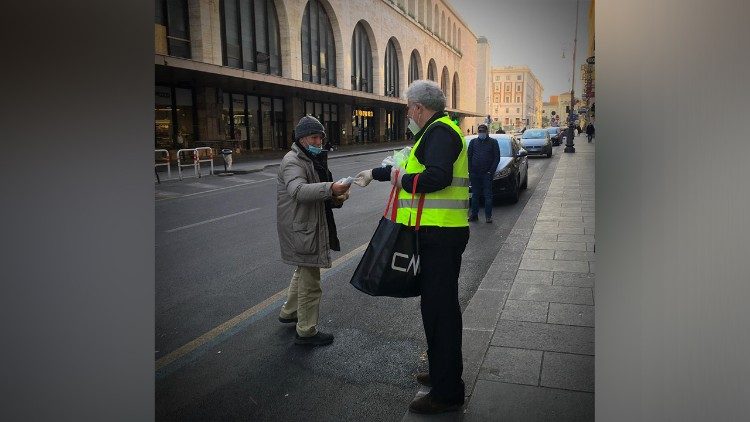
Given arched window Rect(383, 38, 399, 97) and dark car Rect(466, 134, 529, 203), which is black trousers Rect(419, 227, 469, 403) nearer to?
dark car Rect(466, 134, 529, 203)

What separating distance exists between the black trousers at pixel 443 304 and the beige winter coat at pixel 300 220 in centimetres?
121

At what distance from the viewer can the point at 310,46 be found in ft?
113

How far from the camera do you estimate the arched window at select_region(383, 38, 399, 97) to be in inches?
1868

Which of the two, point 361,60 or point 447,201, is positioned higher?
point 361,60

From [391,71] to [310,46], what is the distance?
604 inches

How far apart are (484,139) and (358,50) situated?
3417 centimetres

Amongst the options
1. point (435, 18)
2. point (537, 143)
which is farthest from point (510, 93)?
point (537, 143)

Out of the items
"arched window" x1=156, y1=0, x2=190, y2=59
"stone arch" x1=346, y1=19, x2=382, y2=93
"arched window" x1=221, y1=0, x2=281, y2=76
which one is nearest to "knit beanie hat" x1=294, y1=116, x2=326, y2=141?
"arched window" x1=156, y1=0, x2=190, y2=59

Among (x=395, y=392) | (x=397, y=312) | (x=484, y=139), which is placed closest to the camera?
(x=395, y=392)

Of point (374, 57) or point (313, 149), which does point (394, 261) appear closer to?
point (313, 149)

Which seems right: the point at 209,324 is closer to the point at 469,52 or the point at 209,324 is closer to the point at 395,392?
the point at 395,392
